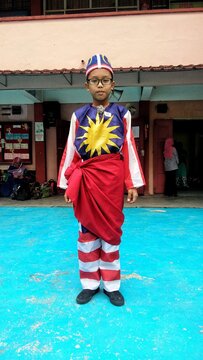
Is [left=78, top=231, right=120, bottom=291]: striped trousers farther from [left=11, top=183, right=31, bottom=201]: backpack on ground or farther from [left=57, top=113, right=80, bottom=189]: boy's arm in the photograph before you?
[left=11, top=183, right=31, bottom=201]: backpack on ground

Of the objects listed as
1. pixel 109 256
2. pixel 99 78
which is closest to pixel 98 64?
pixel 99 78

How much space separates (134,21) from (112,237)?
6.65m

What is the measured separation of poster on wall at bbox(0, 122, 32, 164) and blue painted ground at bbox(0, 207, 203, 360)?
504 cm

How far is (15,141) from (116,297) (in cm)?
750

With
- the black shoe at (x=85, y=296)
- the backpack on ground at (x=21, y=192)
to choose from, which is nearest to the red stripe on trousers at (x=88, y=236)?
the black shoe at (x=85, y=296)

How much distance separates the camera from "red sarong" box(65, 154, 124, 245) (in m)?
2.41

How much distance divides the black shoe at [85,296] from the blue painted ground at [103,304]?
0.04 metres

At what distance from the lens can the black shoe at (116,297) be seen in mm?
2408

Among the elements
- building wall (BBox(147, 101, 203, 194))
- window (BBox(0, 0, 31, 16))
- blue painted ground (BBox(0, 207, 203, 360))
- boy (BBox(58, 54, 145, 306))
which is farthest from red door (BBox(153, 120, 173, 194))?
boy (BBox(58, 54, 145, 306))

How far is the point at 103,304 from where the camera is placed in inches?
95.7

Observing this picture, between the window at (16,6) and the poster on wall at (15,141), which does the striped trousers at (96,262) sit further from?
the window at (16,6)

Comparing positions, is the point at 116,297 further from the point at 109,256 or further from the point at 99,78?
the point at 99,78

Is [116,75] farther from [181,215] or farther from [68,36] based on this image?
[181,215]

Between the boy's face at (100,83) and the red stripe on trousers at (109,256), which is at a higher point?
the boy's face at (100,83)
